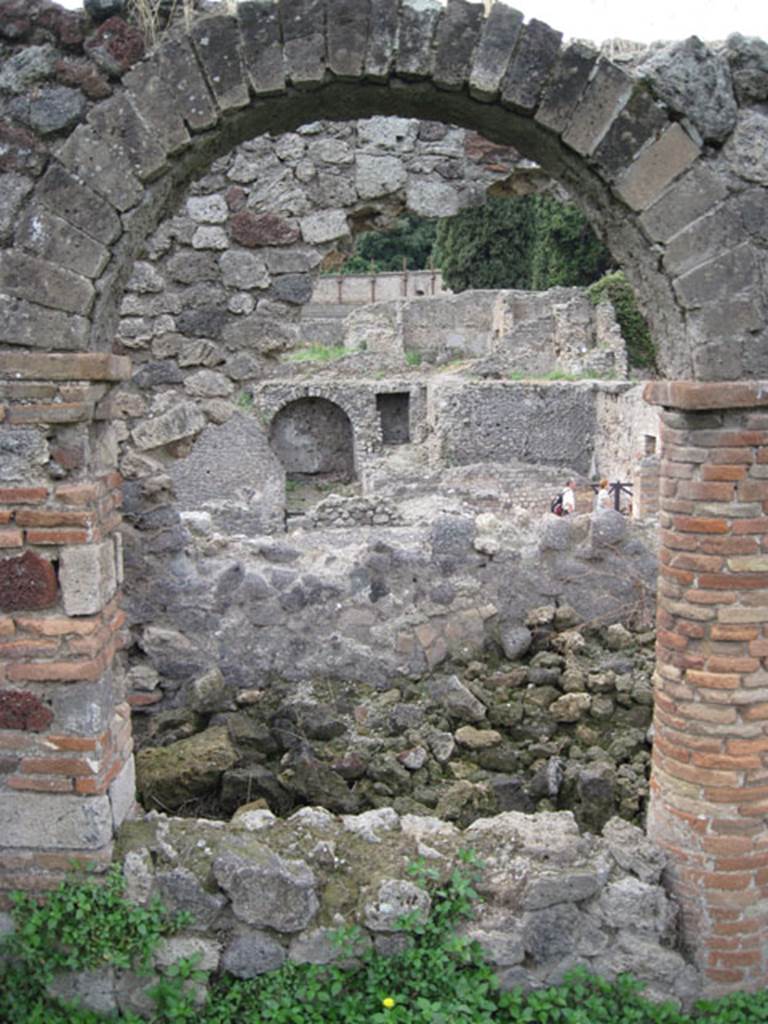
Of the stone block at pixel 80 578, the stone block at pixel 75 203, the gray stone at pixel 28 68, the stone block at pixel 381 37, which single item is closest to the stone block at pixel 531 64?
Result: the stone block at pixel 381 37

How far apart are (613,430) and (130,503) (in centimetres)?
1536

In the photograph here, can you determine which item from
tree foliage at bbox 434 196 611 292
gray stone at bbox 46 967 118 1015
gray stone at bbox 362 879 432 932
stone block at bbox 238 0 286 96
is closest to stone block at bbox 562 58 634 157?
stone block at bbox 238 0 286 96

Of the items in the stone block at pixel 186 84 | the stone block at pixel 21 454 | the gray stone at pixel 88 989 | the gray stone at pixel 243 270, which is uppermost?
the stone block at pixel 186 84

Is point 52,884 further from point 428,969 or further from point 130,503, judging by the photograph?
point 130,503

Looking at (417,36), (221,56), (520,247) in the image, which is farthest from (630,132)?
(520,247)

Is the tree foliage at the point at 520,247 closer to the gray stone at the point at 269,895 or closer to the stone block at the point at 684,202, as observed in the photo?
the stone block at the point at 684,202

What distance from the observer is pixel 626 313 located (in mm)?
24141

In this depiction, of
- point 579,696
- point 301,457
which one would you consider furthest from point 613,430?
point 579,696

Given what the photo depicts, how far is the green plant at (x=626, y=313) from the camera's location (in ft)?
78.6

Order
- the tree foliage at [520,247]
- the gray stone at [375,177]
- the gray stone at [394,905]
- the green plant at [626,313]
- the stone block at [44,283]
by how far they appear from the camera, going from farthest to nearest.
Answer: the tree foliage at [520,247] → the green plant at [626,313] → the gray stone at [375,177] → the gray stone at [394,905] → the stone block at [44,283]

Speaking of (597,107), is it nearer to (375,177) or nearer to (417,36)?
(417,36)

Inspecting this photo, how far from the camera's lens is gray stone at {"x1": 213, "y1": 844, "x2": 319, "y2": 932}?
12.1 ft

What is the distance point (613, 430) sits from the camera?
19.8m

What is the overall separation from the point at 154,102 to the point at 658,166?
196 centimetres
